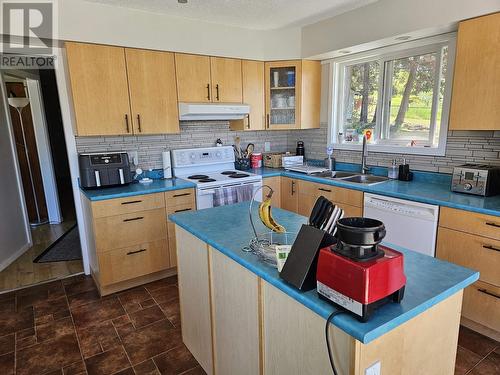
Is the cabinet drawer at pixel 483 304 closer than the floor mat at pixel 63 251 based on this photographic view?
Yes

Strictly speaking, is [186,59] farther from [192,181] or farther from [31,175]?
[31,175]

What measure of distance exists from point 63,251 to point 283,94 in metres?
3.20

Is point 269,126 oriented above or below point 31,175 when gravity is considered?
above

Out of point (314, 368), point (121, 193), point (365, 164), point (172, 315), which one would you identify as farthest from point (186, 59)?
point (314, 368)

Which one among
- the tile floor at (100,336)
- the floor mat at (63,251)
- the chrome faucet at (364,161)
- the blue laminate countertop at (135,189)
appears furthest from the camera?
the floor mat at (63,251)

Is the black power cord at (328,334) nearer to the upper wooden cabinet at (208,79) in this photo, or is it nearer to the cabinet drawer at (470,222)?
the cabinet drawer at (470,222)

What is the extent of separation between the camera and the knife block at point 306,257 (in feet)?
3.53

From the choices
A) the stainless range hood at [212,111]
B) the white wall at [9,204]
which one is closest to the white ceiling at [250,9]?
the stainless range hood at [212,111]

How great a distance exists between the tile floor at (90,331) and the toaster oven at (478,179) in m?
2.27

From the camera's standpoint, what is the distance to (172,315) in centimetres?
256

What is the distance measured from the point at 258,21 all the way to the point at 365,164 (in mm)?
1869

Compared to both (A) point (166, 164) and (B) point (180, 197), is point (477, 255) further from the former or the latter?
(A) point (166, 164)

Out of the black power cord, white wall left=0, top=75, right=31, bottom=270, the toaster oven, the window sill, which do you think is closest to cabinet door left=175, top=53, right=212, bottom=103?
the window sill

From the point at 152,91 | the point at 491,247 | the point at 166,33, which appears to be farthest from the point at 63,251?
the point at 491,247
